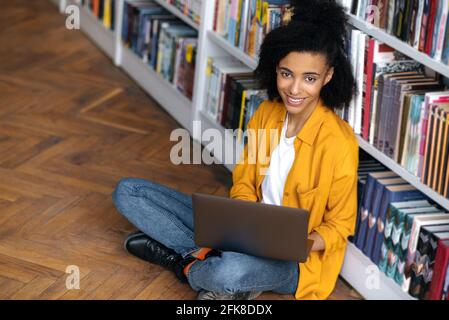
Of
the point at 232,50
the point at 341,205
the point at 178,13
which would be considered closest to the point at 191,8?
the point at 178,13

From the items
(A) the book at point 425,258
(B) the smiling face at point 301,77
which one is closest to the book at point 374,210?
(A) the book at point 425,258

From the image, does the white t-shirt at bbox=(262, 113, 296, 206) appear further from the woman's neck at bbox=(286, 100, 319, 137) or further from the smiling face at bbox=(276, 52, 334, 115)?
the smiling face at bbox=(276, 52, 334, 115)

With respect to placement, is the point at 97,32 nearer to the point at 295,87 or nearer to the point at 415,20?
the point at 295,87

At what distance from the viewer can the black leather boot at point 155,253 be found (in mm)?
2770

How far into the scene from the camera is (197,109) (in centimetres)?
383

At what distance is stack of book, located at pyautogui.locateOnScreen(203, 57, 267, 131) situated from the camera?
3375 mm

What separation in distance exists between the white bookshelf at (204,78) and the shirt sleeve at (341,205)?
0.11 metres

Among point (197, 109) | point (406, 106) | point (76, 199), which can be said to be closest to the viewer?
point (406, 106)

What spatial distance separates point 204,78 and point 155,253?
1131 millimetres

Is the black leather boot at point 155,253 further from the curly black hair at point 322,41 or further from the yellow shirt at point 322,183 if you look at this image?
the curly black hair at point 322,41

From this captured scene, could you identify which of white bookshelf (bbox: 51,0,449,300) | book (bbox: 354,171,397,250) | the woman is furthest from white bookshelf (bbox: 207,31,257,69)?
book (bbox: 354,171,397,250)

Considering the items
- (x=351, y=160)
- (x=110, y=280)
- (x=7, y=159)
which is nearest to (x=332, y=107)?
(x=351, y=160)
